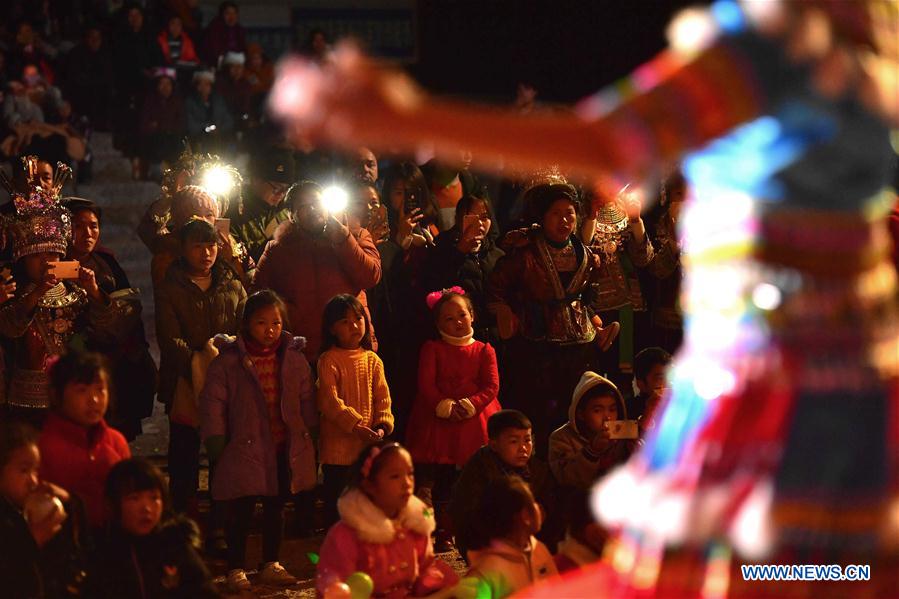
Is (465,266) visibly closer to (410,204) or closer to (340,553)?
(410,204)

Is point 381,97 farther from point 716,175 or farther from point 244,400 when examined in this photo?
point 244,400

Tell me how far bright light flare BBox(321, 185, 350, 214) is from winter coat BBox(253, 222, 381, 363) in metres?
0.19

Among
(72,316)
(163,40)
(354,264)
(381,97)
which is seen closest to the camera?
(381,97)

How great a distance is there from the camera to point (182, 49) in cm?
1335

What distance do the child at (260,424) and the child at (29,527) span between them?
1000mm

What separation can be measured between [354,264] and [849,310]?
3.85 meters

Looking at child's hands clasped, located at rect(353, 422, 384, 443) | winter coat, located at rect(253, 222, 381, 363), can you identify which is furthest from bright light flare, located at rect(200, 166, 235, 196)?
child's hands clasped, located at rect(353, 422, 384, 443)

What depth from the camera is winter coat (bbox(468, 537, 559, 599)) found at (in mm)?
4895

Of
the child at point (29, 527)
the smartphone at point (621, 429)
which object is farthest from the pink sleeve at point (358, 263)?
the child at point (29, 527)

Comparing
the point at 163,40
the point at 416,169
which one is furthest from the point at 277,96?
the point at 163,40

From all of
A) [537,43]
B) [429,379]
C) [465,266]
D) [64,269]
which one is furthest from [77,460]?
[537,43]

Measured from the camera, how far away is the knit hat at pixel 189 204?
22.6ft

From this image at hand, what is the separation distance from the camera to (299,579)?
5.79 meters

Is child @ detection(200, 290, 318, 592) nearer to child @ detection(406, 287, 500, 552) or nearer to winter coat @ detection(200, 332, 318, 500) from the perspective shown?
winter coat @ detection(200, 332, 318, 500)
